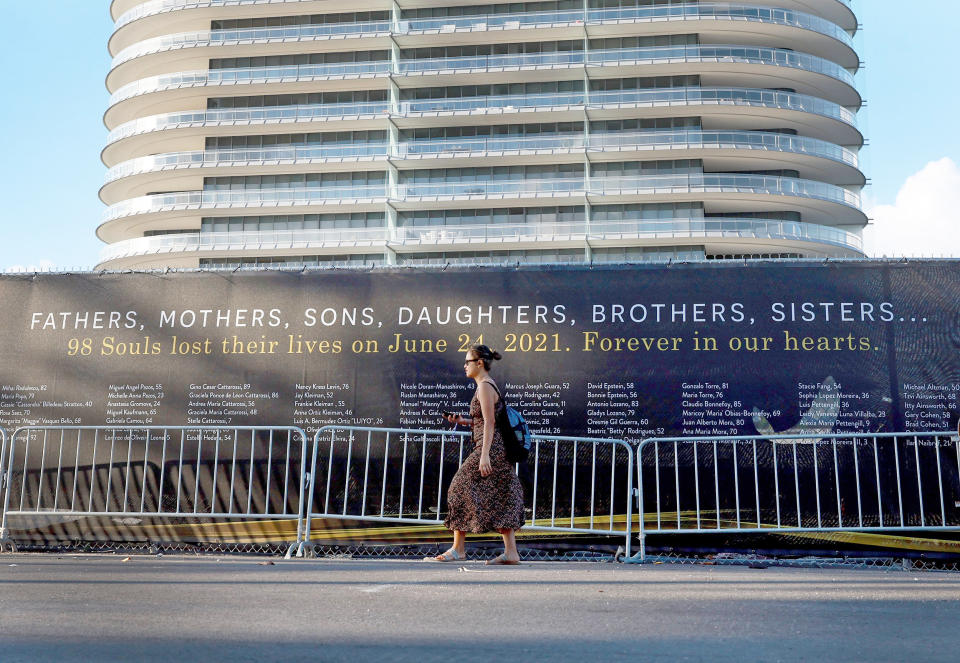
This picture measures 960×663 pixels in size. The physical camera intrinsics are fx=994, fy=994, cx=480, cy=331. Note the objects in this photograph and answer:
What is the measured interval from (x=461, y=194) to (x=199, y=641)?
4895 centimetres

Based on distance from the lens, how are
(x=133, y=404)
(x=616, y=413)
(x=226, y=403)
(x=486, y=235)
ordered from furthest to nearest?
(x=486, y=235) < (x=133, y=404) < (x=226, y=403) < (x=616, y=413)

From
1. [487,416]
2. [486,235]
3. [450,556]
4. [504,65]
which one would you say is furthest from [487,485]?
[504,65]

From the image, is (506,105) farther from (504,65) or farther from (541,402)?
(541,402)

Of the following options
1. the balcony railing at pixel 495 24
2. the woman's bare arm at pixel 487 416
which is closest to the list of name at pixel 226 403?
the woman's bare arm at pixel 487 416

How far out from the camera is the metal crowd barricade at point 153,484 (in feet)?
29.8

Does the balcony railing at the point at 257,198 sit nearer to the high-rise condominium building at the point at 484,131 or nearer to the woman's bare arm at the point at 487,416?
the high-rise condominium building at the point at 484,131

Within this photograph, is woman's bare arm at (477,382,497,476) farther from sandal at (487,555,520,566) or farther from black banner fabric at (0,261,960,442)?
black banner fabric at (0,261,960,442)

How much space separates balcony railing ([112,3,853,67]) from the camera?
51344 mm

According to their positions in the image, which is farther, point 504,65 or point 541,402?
point 504,65

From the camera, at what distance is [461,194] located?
52.3m

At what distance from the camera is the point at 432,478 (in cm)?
897

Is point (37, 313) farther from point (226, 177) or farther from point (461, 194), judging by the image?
point (226, 177)

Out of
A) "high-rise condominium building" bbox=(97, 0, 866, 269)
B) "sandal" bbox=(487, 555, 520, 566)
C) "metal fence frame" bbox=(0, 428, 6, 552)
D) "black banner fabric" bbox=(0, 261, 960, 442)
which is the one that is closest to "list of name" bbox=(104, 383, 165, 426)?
"black banner fabric" bbox=(0, 261, 960, 442)

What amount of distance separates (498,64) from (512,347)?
4537 centimetres
